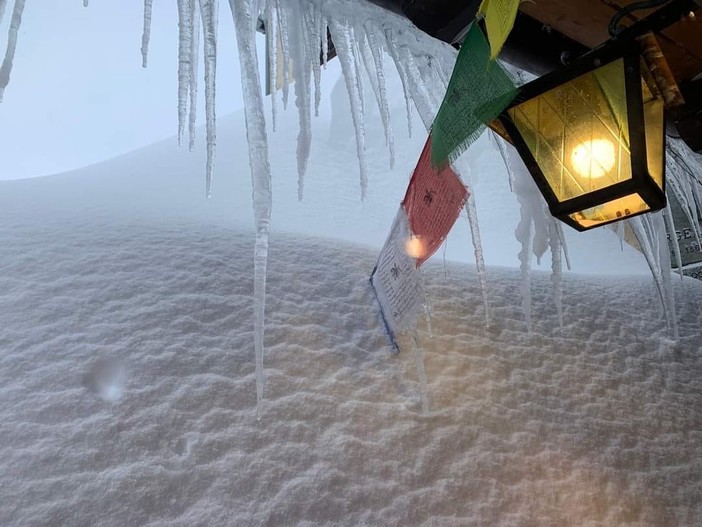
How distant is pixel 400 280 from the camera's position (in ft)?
5.65

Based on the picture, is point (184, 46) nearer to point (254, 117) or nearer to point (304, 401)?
point (254, 117)

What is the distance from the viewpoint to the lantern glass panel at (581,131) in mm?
910

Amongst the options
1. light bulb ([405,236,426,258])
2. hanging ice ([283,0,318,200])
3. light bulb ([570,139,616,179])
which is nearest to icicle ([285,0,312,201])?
hanging ice ([283,0,318,200])

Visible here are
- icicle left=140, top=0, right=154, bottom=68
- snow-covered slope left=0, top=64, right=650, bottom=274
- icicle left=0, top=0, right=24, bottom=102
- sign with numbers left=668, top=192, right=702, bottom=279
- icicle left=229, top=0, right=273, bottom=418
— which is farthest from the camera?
snow-covered slope left=0, top=64, right=650, bottom=274

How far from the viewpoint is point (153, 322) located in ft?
6.31

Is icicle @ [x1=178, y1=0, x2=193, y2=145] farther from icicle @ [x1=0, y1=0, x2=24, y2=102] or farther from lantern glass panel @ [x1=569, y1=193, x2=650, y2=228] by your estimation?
lantern glass panel @ [x1=569, y1=193, x2=650, y2=228]

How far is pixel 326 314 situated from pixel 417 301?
0.72 metres

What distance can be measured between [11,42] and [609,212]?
1.23 metres

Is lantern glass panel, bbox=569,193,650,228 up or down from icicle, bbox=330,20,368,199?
down

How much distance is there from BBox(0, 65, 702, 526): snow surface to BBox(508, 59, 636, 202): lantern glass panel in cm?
101

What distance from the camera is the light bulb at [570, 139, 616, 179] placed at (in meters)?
0.92

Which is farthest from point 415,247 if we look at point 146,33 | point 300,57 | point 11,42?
point 11,42

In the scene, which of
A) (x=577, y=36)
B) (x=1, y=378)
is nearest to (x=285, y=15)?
(x=577, y=36)

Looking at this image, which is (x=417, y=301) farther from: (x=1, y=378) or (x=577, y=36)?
(x=1, y=378)
